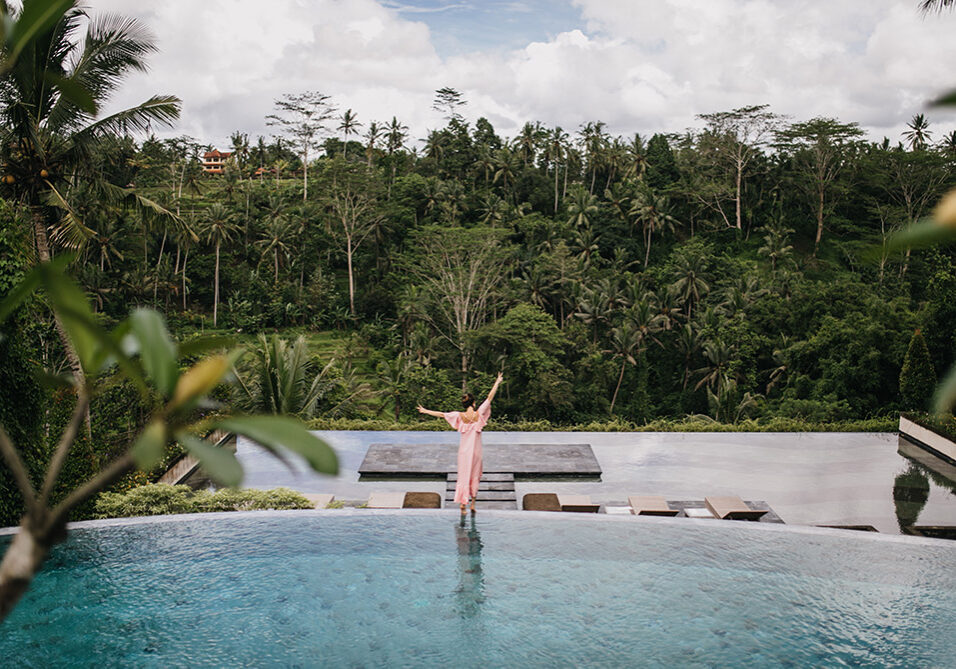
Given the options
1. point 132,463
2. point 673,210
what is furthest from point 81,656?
point 673,210

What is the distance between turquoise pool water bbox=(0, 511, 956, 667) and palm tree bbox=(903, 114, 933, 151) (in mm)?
36493

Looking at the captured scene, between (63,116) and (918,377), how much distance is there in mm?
12905

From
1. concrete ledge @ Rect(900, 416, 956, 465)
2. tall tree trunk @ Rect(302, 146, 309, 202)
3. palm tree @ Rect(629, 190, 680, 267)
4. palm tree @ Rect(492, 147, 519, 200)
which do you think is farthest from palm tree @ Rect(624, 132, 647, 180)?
concrete ledge @ Rect(900, 416, 956, 465)

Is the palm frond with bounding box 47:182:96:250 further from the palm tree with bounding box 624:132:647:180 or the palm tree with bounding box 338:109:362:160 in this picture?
the palm tree with bounding box 338:109:362:160

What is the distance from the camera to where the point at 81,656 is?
5.22 m

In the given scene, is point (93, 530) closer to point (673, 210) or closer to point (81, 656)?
point (81, 656)

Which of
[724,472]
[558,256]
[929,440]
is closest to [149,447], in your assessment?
[724,472]

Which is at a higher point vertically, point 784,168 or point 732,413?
point 784,168

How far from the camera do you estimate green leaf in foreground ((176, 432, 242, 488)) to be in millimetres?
813

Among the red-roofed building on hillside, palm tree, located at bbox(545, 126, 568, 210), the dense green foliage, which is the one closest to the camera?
the dense green foliage

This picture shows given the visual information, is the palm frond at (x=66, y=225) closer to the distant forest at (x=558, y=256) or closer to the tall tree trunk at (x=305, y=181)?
the distant forest at (x=558, y=256)

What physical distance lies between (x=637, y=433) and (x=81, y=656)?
8.32 meters

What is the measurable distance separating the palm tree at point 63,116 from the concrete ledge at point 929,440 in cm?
1064

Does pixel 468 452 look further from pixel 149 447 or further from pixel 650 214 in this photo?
pixel 650 214
